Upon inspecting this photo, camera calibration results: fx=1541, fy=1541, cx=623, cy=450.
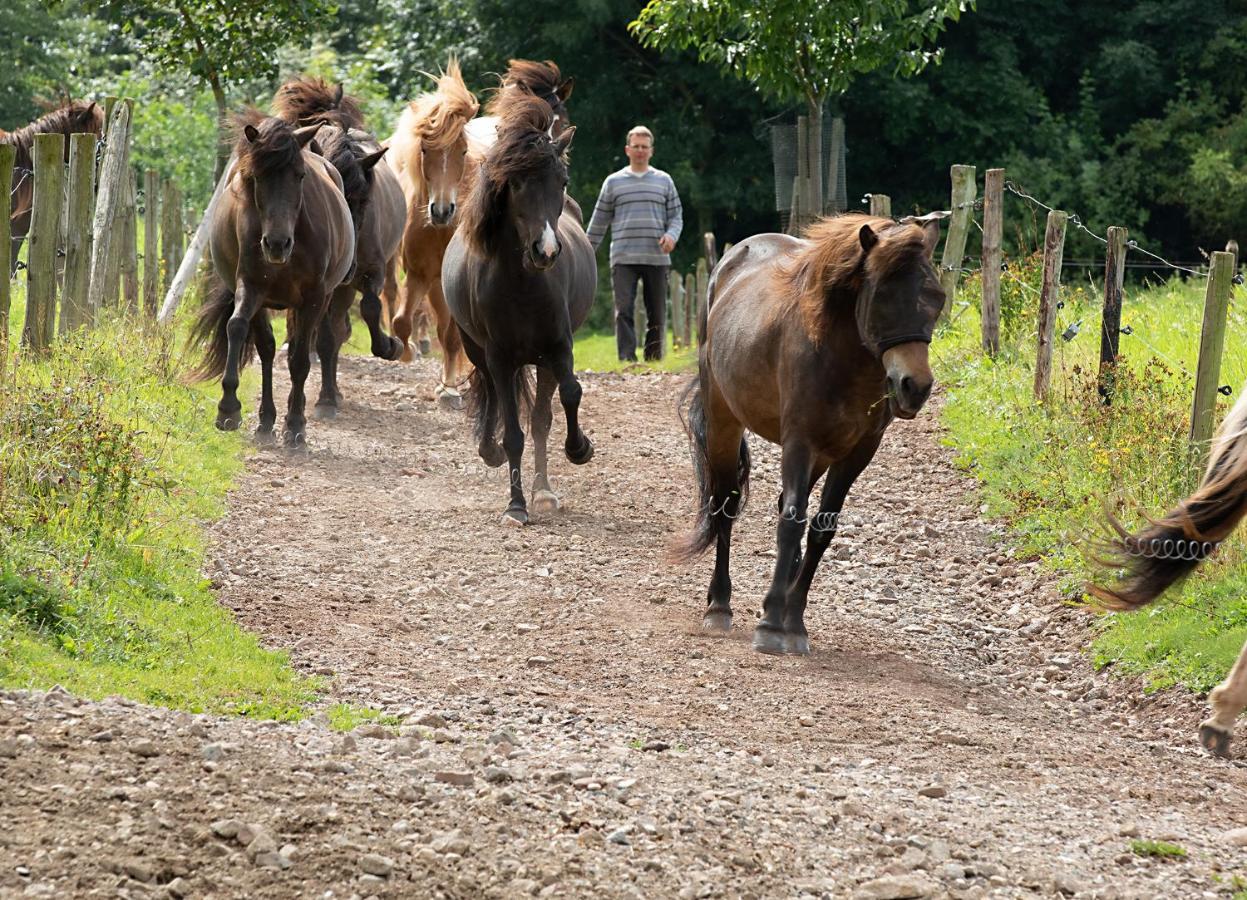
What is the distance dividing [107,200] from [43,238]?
2.46 metres

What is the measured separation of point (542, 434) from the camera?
10422 millimetres

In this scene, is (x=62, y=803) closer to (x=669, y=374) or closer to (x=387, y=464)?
(x=387, y=464)

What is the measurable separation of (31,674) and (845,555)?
5130 mm

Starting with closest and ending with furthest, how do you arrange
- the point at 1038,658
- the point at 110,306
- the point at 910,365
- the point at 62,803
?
the point at 62,803, the point at 910,365, the point at 1038,658, the point at 110,306

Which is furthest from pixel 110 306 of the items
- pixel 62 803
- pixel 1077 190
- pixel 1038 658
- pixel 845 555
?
pixel 1077 190

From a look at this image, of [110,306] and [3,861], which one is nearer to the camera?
[3,861]

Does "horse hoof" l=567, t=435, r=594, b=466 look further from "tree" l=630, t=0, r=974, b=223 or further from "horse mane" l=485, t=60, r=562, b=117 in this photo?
"tree" l=630, t=0, r=974, b=223

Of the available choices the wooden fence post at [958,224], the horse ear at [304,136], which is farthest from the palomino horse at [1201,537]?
the wooden fence post at [958,224]

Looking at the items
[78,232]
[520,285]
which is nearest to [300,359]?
[78,232]

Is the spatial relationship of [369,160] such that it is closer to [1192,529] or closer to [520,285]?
[520,285]

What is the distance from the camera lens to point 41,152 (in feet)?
31.4

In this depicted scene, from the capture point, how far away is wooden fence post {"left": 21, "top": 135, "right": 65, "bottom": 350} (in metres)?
9.62

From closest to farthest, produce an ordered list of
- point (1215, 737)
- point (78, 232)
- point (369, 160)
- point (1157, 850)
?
point (1157, 850) < point (1215, 737) < point (78, 232) < point (369, 160)

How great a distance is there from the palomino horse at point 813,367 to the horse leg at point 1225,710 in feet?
5.85
